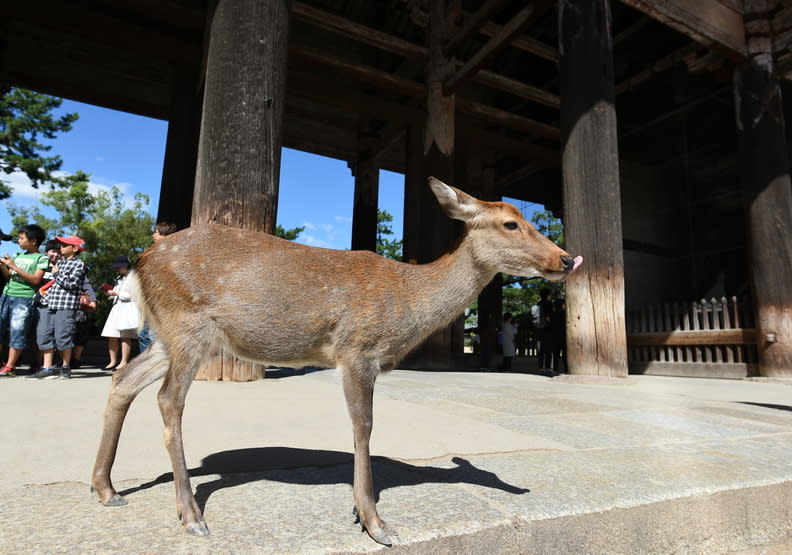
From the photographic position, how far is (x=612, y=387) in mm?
6059

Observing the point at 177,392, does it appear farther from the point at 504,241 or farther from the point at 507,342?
the point at 507,342

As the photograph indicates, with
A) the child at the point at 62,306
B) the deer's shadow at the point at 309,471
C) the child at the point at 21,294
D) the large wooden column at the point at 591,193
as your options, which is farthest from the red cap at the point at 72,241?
the large wooden column at the point at 591,193

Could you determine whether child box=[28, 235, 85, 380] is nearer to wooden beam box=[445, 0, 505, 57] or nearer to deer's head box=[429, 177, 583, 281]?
deer's head box=[429, 177, 583, 281]

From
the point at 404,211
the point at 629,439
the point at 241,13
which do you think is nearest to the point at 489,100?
the point at 404,211

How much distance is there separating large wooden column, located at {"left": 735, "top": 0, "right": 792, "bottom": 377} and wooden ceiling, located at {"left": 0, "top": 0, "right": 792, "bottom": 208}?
0.98 ft

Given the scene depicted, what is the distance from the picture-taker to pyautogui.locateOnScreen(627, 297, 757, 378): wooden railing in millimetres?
8898

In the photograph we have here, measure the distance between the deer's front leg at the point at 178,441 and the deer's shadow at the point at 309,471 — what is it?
0.19 metres

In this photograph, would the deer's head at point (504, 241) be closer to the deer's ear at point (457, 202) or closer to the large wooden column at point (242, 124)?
the deer's ear at point (457, 202)

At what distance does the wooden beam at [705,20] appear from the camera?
8.29 m

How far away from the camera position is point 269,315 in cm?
185

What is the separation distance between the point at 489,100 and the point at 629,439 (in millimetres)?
13063

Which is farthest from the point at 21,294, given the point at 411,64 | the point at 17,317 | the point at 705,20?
the point at 705,20

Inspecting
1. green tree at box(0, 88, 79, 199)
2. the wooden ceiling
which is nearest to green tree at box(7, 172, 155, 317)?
green tree at box(0, 88, 79, 199)

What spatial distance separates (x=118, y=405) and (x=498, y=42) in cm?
895
